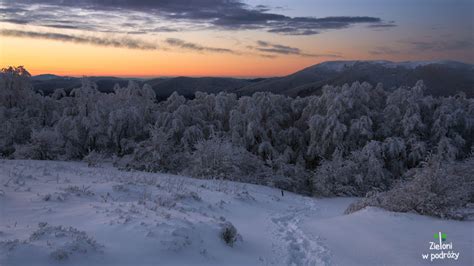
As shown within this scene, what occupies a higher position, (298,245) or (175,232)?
(175,232)

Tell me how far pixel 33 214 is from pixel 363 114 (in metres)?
26.7

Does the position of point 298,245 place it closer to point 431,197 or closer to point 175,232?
point 175,232

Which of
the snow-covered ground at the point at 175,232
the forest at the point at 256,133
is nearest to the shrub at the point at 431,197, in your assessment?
the snow-covered ground at the point at 175,232

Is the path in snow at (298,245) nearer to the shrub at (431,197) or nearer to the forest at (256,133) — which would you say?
the shrub at (431,197)

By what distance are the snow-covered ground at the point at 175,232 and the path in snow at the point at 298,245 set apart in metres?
0.02

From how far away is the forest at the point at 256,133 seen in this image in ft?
Result: 81.8

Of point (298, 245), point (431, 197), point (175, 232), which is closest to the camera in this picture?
point (175, 232)

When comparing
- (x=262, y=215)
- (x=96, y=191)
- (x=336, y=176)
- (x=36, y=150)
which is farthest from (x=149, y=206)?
(x=36, y=150)

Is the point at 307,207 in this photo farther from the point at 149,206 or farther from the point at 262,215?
the point at 149,206

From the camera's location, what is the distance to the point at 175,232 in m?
7.22

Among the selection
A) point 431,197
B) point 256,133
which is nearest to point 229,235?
point 431,197

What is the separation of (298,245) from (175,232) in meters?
2.87

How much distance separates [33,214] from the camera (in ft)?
25.7

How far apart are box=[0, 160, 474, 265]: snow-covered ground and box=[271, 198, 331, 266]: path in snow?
2 centimetres
